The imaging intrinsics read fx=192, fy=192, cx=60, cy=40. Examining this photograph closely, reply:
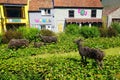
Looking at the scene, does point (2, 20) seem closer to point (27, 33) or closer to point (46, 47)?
point (27, 33)

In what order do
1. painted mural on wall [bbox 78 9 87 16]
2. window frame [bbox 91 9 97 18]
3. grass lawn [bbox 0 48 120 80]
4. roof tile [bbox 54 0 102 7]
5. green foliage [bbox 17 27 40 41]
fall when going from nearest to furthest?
grass lawn [bbox 0 48 120 80] → green foliage [bbox 17 27 40 41] → roof tile [bbox 54 0 102 7] → painted mural on wall [bbox 78 9 87 16] → window frame [bbox 91 9 97 18]

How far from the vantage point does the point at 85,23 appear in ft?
114

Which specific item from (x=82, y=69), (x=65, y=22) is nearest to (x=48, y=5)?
(x=65, y=22)

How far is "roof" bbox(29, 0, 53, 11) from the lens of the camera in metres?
32.9

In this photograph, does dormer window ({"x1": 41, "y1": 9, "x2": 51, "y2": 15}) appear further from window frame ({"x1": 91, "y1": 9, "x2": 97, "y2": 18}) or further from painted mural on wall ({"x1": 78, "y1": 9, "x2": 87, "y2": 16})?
window frame ({"x1": 91, "y1": 9, "x2": 97, "y2": 18})

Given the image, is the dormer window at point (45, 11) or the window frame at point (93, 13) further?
the window frame at point (93, 13)

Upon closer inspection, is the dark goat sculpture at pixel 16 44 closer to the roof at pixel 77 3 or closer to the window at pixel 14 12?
the window at pixel 14 12

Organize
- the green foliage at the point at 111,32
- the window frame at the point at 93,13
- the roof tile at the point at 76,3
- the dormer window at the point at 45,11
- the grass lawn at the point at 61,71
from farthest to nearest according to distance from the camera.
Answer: the window frame at the point at 93,13, the roof tile at the point at 76,3, the dormer window at the point at 45,11, the green foliage at the point at 111,32, the grass lawn at the point at 61,71

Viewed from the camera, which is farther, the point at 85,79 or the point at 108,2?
the point at 108,2

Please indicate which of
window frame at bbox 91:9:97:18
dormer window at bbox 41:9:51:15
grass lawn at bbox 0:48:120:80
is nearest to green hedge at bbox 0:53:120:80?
grass lawn at bbox 0:48:120:80

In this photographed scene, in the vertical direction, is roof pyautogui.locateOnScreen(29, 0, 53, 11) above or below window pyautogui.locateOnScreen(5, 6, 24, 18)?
above

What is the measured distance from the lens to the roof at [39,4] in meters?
32.9

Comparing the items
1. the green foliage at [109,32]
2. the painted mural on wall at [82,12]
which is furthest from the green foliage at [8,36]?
the painted mural on wall at [82,12]

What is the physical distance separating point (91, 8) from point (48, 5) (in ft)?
26.1
